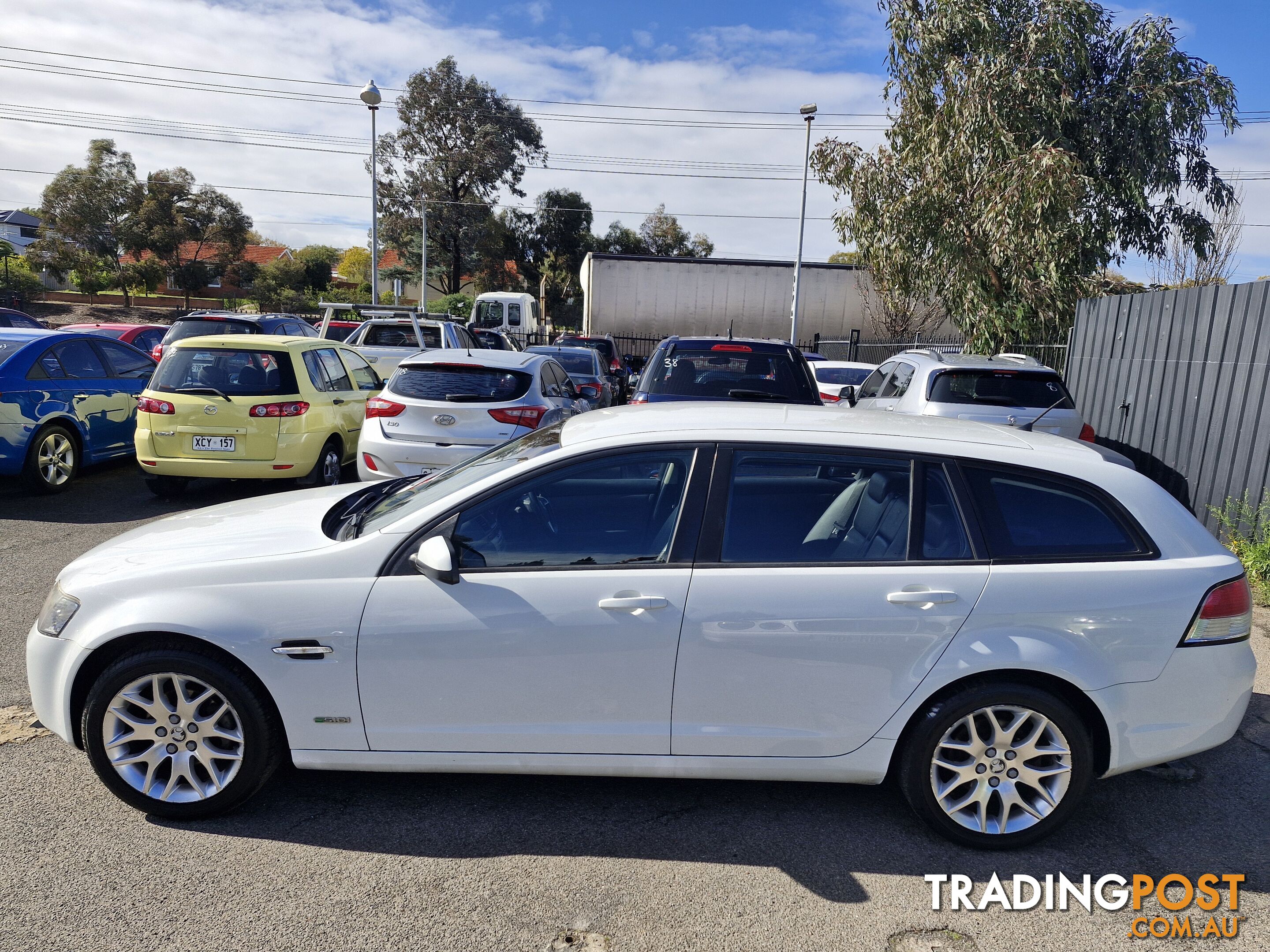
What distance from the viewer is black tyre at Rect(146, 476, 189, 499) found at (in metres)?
9.05

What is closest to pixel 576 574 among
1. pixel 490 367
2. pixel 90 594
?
pixel 90 594

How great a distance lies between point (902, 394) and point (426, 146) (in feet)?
154

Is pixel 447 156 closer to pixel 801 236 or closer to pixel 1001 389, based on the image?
pixel 801 236

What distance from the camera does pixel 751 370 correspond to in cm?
857

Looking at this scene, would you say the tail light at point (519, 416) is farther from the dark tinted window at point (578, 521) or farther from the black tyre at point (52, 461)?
Answer: the black tyre at point (52, 461)

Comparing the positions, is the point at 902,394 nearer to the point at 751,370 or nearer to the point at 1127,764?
the point at 751,370

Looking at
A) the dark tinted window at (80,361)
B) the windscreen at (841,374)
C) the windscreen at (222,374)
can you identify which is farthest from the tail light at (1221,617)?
the windscreen at (841,374)

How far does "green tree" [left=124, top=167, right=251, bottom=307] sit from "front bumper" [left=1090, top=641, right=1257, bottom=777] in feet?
158

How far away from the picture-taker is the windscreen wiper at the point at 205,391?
8.44 meters

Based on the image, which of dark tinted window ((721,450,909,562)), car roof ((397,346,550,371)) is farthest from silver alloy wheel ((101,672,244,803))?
car roof ((397,346,550,371))

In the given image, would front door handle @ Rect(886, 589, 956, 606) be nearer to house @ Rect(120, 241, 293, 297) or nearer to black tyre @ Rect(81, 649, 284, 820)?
black tyre @ Rect(81, 649, 284, 820)

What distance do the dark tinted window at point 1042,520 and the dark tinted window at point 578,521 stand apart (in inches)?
44.3

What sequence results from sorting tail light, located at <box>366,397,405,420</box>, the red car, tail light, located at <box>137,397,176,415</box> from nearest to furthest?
1. tail light, located at <box>366,397,405,420</box>
2. tail light, located at <box>137,397,176,415</box>
3. the red car

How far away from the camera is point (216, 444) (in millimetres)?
8492
